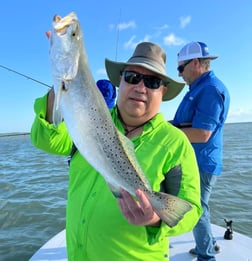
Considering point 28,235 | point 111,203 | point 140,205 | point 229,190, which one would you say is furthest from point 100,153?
point 229,190

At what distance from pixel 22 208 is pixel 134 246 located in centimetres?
818

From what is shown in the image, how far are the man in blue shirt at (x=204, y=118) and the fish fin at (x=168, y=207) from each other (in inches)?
83.4

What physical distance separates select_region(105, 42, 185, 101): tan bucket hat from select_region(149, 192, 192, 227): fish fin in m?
1.07

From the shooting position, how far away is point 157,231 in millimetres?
2168

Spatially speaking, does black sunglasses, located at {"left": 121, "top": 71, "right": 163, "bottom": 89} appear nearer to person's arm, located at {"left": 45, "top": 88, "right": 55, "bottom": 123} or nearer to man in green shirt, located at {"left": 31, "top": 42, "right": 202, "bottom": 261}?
man in green shirt, located at {"left": 31, "top": 42, "right": 202, "bottom": 261}

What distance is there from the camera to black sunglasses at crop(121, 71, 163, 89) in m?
2.65

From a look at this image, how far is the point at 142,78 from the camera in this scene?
2652 millimetres

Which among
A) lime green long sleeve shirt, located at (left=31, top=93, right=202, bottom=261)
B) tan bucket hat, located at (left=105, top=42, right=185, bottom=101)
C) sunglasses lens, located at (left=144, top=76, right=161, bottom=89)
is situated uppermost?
tan bucket hat, located at (left=105, top=42, right=185, bottom=101)

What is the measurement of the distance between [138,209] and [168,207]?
0.63 ft

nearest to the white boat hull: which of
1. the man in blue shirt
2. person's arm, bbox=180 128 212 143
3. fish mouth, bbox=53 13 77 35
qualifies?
the man in blue shirt

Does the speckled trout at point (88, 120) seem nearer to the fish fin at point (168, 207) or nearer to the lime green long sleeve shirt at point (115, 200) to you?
the fish fin at point (168, 207)

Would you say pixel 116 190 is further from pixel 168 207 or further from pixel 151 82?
pixel 151 82

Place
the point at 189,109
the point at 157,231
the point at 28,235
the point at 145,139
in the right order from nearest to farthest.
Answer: the point at 157,231 → the point at 145,139 → the point at 189,109 → the point at 28,235

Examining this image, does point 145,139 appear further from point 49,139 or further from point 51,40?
point 51,40
